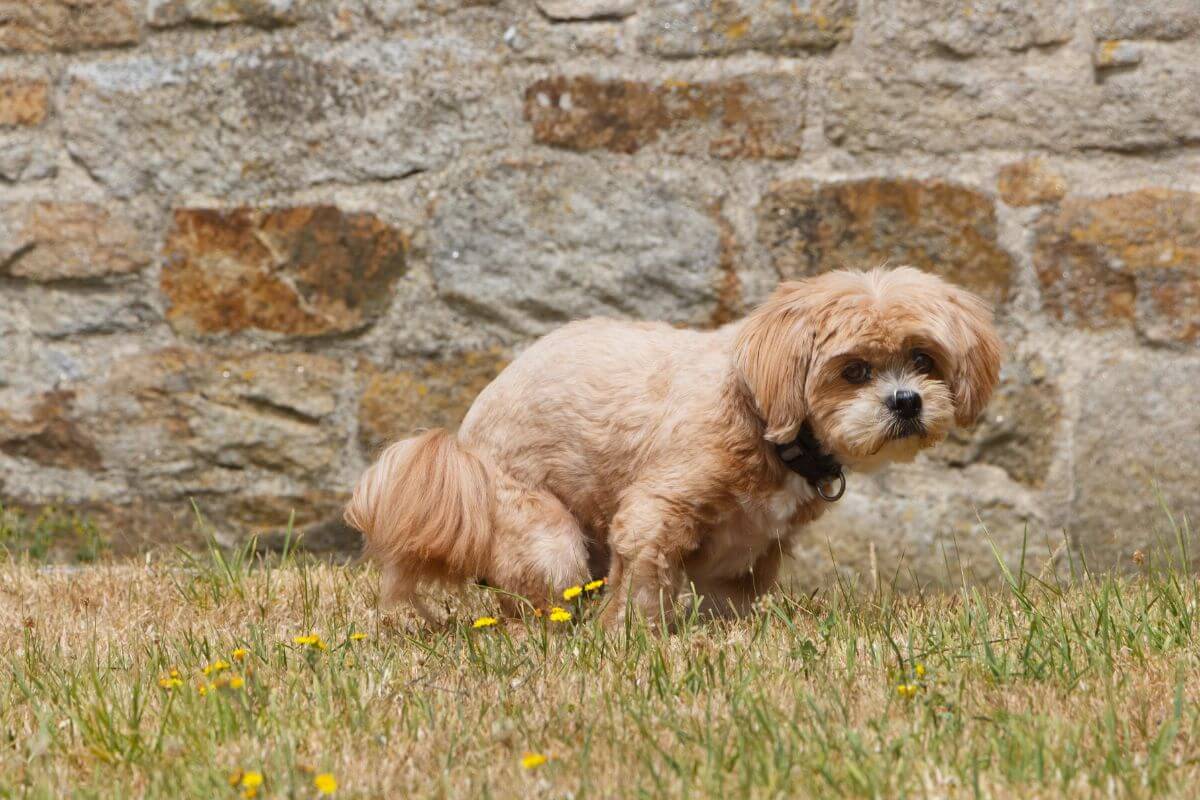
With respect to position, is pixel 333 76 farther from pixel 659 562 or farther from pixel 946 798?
pixel 946 798

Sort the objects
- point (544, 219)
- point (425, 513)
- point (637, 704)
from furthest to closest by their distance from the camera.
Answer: point (544, 219) → point (425, 513) → point (637, 704)

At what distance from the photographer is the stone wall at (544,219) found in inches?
169

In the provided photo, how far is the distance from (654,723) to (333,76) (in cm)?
277

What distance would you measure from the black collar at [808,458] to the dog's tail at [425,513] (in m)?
0.80

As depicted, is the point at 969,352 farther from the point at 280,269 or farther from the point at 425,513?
the point at 280,269

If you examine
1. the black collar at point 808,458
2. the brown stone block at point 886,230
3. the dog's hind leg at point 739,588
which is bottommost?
the dog's hind leg at point 739,588

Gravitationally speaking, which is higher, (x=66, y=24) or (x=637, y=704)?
(x=66, y=24)

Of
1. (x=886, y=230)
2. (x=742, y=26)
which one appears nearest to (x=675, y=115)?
(x=742, y=26)

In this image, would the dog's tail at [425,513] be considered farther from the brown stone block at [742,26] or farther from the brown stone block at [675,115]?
the brown stone block at [742,26]

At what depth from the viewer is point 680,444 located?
3.53m

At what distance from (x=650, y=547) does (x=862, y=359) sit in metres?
0.70

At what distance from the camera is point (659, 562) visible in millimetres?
3514

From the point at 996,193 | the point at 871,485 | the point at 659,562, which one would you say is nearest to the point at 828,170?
the point at 996,193

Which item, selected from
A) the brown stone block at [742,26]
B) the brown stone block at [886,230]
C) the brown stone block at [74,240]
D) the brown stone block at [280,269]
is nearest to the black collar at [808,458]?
the brown stone block at [886,230]
